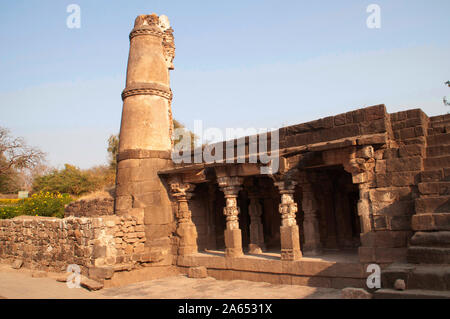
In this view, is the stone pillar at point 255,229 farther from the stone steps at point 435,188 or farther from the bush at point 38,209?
the bush at point 38,209

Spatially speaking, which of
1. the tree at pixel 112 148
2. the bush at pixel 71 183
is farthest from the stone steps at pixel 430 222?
the tree at pixel 112 148

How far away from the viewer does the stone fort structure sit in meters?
6.16

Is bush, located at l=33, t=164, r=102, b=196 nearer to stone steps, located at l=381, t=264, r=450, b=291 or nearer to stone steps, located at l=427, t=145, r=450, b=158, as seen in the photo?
stone steps, located at l=427, t=145, r=450, b=158

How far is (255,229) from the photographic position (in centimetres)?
1003

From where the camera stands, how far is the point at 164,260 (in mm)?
9703

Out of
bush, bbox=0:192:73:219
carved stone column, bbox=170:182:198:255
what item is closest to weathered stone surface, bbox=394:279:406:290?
carved stone column, bbox=170:182:198:255

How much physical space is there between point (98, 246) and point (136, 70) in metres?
4.99

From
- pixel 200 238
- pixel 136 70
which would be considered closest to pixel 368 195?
pixel 200 238

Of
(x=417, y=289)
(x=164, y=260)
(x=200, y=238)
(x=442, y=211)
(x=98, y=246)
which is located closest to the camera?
(x=417, y=289)

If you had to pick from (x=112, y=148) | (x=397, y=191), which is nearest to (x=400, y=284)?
(x=397, y=191)

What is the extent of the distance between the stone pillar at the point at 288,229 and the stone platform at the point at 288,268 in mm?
182

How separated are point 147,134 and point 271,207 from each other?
175 inches

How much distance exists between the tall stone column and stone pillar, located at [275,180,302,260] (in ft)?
11.9

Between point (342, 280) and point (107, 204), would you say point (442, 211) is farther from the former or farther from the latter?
point (107, 204)
